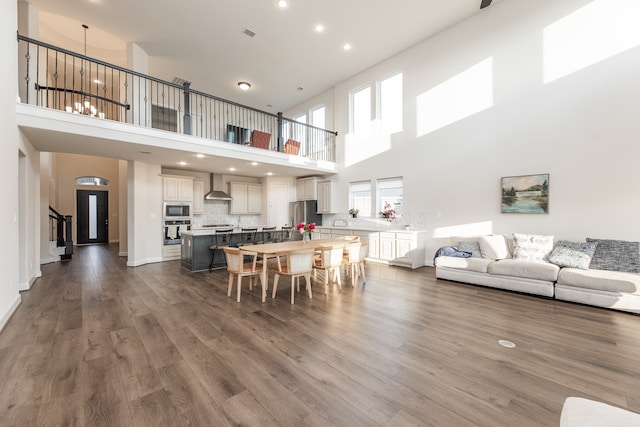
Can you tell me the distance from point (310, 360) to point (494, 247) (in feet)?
13.6

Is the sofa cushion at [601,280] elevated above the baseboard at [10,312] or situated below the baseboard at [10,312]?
above

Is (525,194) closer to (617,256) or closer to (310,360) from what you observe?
(617,256)

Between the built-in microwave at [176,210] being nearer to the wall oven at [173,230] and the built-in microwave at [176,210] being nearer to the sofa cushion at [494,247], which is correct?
the wall oven at [173,230]

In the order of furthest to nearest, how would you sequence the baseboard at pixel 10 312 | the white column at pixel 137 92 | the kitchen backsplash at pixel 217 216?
the kitchen backsplash at pixel 217 216 → the white column at pixel 137 92 → the baseboard at pixel 10 312

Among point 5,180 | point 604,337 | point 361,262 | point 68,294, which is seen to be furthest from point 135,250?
point 604,337

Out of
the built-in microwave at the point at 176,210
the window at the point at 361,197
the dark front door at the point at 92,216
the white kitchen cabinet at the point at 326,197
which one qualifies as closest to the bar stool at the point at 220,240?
the built-in microwave at the point at 176,210

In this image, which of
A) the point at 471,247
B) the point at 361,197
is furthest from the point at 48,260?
the point at 471,247

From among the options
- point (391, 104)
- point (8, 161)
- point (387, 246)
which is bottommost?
point (387, 246)

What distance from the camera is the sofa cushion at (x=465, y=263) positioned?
183 inches

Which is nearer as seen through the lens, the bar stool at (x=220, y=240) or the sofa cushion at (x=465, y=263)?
the sofa cushion at (x=465, y=263)

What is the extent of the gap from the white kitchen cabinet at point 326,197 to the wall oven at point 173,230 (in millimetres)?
4109

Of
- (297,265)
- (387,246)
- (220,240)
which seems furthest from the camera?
(387,246)

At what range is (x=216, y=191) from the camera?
27.8 feet

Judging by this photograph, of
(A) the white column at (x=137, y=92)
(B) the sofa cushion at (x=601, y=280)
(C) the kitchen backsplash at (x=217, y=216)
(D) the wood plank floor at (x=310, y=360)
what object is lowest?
(D) the wood plank floor at (x=310, y=360)
